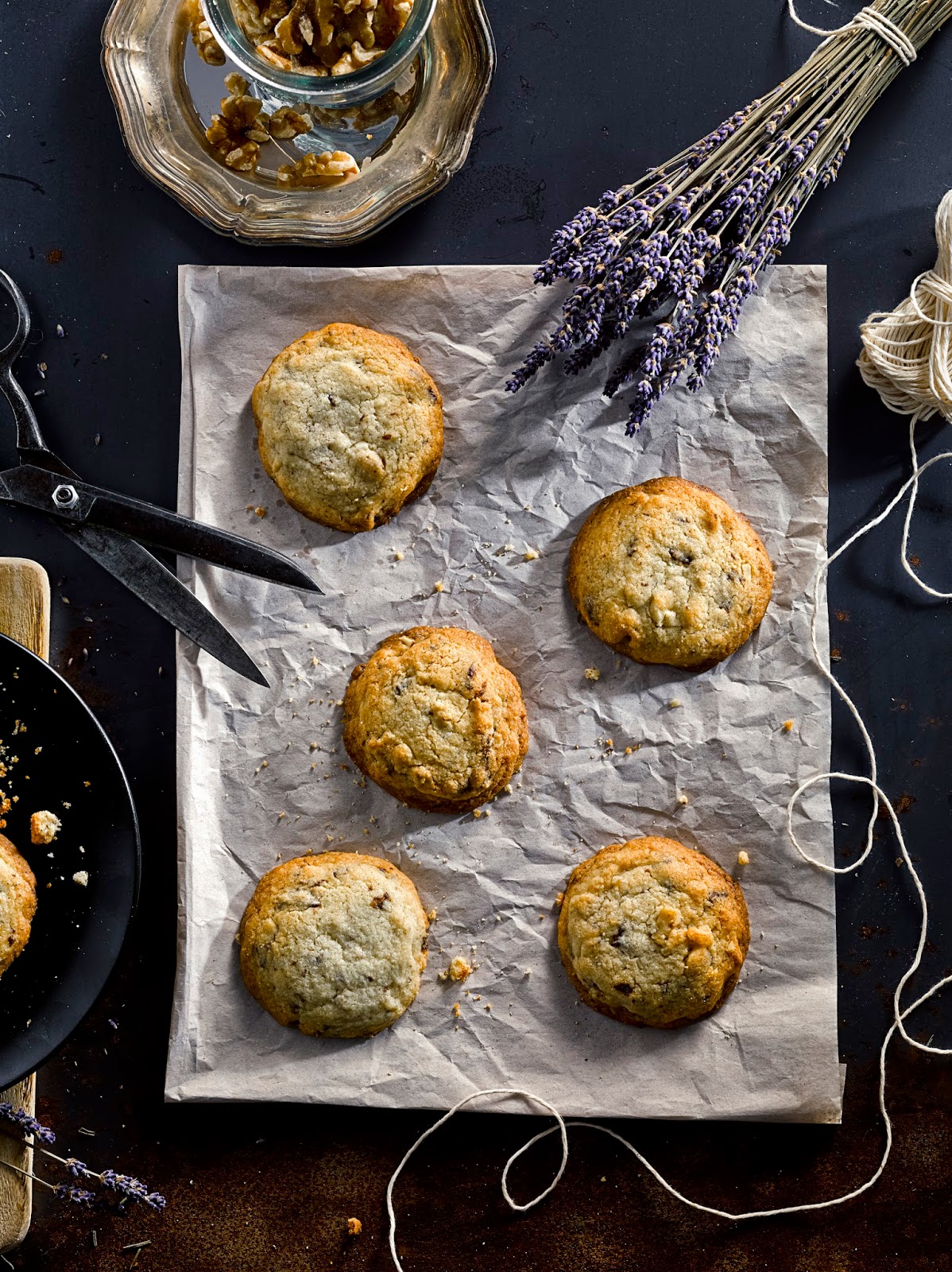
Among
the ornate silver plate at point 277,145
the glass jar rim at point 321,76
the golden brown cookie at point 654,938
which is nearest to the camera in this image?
the glass jar rim at point 321,76

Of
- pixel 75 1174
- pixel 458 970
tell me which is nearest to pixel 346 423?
pixel 458 970

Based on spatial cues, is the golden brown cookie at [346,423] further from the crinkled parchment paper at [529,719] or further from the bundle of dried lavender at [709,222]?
the bundle of dried lavender at [709,222]

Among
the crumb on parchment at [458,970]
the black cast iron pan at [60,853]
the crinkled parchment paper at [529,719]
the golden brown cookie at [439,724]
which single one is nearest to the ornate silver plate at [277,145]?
the crinkled parchment paper at [529,719]

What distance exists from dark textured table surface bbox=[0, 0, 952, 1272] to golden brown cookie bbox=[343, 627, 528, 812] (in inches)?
19.3

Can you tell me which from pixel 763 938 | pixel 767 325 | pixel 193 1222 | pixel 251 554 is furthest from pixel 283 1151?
pixel 767 325

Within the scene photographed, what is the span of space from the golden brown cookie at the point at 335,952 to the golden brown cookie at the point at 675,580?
0.72 meters

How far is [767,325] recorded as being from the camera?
2.13 m

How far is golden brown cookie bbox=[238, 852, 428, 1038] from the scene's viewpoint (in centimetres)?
203

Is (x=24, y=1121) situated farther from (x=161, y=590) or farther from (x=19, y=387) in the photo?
(x=19, y=387)

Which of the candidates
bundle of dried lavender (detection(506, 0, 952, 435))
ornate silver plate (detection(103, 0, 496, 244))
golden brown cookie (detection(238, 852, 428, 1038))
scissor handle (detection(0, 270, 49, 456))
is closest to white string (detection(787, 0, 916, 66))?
bundle of dried lavender (detection(506, 0, 952, 435))

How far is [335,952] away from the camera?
204 centimetres

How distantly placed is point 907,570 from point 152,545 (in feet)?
5.26

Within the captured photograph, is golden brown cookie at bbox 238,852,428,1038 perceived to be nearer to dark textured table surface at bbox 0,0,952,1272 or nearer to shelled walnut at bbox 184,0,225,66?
dark textured table surface at bbox 0,0,952,1272

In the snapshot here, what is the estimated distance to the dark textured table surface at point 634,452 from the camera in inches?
84.3
